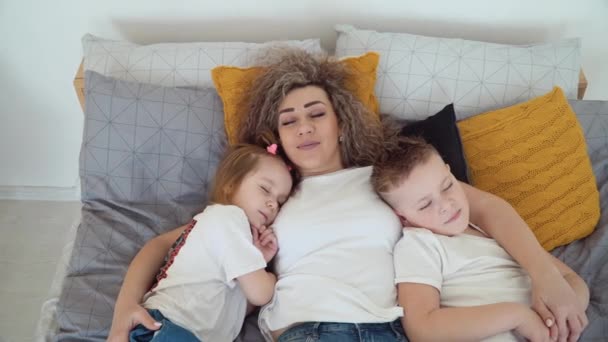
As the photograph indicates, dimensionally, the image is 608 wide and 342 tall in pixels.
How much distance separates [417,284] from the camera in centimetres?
113

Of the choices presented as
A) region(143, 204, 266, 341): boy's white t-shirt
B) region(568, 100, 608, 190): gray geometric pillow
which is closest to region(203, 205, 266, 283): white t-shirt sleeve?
region(143, 204, 266, 341): boy's white t-shirt

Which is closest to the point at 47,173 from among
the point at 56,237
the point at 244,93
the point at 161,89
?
the point at 56,237

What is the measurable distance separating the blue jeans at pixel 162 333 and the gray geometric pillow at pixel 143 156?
0.42 meters

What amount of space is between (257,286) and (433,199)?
463mm

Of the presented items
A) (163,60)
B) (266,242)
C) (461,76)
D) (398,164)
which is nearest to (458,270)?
(398,164)

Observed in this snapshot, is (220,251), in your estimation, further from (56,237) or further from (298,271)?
(56,237)

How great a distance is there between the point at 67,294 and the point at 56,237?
87 centimetres

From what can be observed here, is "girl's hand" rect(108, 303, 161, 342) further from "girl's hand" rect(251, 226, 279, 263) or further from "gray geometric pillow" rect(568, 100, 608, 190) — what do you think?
"gray geometric pillow" rect(568, 100, 608, 190)

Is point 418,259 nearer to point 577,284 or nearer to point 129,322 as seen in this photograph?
point 577,284

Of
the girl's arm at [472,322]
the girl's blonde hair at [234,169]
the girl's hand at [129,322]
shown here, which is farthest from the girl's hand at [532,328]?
the girl's hand at [129,322]

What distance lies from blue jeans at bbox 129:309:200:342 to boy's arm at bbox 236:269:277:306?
16 centimetres

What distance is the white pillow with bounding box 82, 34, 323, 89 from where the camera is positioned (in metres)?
1.62

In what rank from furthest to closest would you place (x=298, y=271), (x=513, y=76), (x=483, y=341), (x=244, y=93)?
(x=513, y=76)
(x=244, y=93)
(x=298, y=271)
(x=483, y=341)

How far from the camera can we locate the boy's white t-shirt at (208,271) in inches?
44.5
